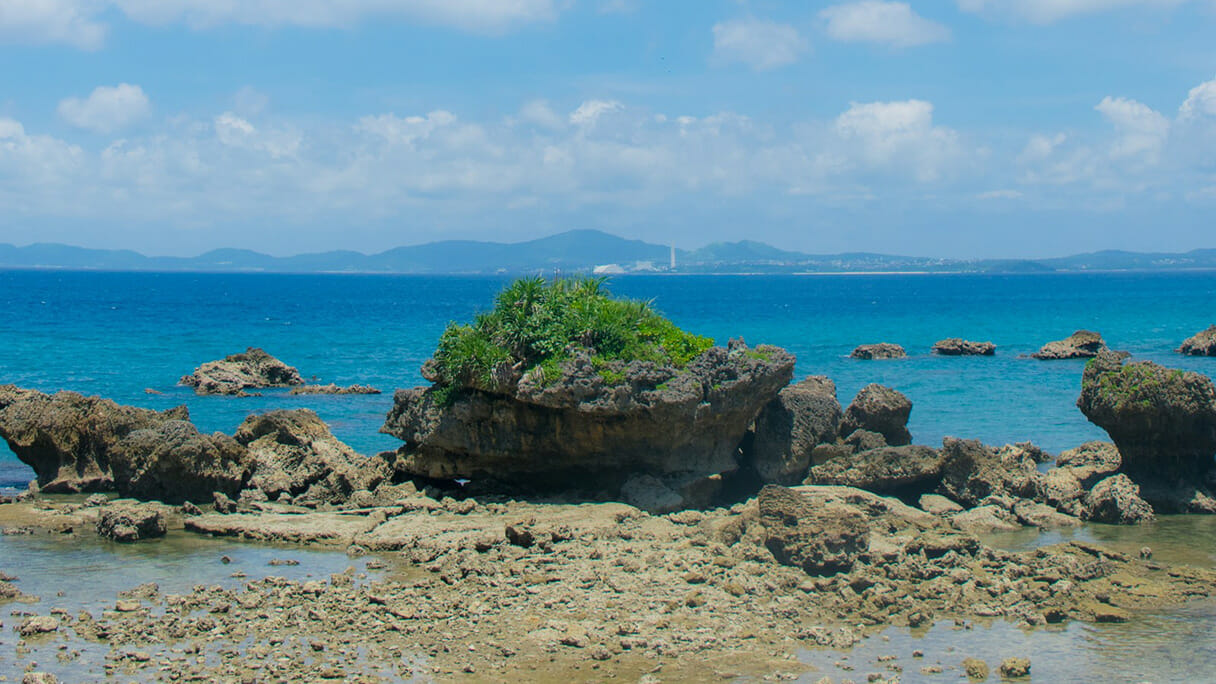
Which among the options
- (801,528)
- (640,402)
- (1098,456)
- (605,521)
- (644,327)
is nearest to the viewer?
(801,528)

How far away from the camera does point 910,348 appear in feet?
205

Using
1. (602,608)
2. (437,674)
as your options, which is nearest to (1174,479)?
(602,608)

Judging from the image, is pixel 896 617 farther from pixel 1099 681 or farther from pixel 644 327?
pixel 644 327

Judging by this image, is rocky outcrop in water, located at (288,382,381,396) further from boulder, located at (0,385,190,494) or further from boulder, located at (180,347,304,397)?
boulder, located at (0,385,190,494)

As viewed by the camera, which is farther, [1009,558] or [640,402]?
[640,402]

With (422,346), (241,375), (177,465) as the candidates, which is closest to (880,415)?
(177,465)

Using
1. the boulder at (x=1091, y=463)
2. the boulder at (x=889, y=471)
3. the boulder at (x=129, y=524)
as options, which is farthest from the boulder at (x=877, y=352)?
the boulder at (x=129, y=524)

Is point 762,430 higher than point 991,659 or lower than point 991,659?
higher

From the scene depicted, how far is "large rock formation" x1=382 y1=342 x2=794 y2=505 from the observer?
18641mm

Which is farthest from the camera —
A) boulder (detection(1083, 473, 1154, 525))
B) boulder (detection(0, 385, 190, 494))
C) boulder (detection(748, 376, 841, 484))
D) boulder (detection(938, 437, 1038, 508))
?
boulder (detection(0, 385, 190, 494))

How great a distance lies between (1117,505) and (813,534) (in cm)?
743

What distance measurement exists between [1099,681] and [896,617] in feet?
8.43

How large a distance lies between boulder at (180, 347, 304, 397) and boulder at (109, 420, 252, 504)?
20.7m

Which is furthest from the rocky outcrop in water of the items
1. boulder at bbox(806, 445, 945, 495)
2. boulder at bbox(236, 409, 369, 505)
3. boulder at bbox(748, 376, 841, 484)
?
boulder at bbox(806, 445, 945, 495)
